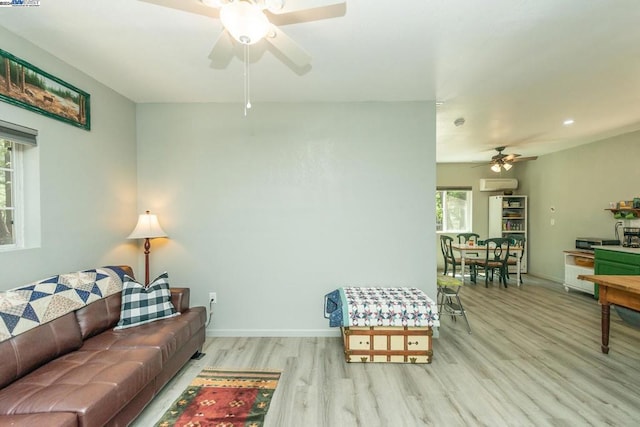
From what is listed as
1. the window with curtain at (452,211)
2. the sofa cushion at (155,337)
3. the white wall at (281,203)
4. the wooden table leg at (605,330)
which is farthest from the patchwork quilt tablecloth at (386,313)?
the window with curtain at (452,211)

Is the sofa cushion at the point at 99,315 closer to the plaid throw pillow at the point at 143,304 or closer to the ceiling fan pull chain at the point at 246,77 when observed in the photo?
the plaid throw pillow at the point at 143,304

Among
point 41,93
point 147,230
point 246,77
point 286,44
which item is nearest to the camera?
point 286,44

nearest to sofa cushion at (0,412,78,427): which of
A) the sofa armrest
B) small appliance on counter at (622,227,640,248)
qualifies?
the sofa armrest

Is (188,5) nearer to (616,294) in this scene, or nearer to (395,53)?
(395,53)

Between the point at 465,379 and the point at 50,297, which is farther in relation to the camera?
the point at 465,379

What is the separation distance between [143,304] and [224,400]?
1.06 m

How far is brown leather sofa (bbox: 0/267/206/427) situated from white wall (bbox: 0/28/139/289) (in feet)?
1.78

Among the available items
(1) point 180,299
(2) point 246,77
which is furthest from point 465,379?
(2) point 246,77

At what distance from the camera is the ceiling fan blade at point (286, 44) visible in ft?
5.11

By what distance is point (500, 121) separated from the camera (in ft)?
12.7

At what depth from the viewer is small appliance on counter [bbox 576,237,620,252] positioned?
4.51m

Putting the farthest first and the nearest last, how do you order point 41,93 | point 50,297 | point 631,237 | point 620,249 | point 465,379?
point 631,237 → point 620,249 → point 465,379 → point 41,93 → point 50,297

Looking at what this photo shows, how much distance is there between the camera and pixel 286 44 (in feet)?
5.43

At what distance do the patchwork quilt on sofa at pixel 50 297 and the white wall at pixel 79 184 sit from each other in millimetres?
269
